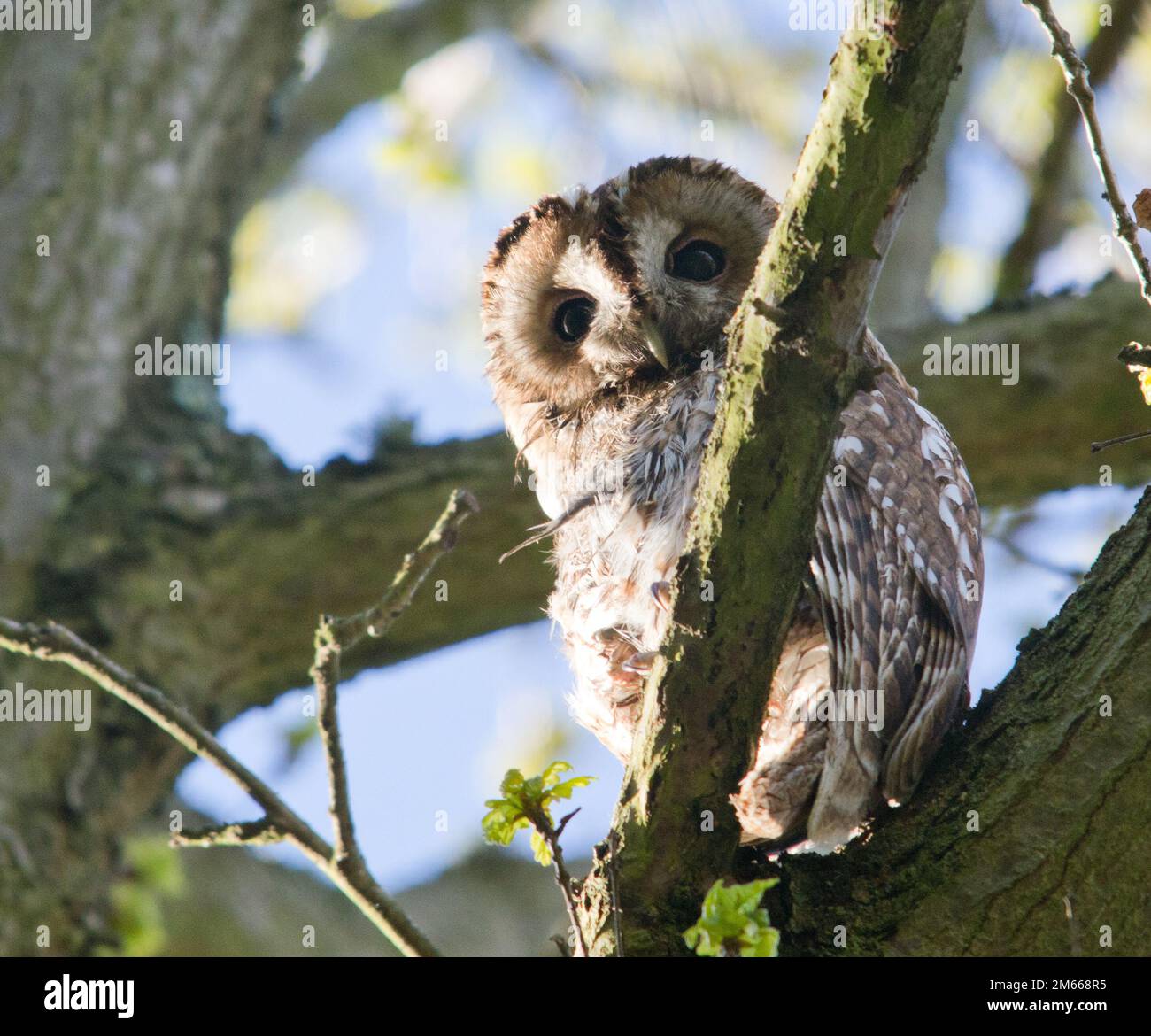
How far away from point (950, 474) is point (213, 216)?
3.44 metres

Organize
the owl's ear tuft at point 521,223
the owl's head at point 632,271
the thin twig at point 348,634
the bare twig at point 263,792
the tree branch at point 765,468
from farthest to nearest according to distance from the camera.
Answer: the owl's ear tuft at point 521,223 → the owl's head at point 632,271 → the bare twig at point 263,792 → the thin twig at point 348,634 → the tree branch at point 765,468

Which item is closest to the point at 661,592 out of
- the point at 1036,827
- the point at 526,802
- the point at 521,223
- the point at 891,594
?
the point at 891,594

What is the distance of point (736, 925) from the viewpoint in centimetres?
177

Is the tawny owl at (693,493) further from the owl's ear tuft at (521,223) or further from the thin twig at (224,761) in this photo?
the thin twig at (224,761)

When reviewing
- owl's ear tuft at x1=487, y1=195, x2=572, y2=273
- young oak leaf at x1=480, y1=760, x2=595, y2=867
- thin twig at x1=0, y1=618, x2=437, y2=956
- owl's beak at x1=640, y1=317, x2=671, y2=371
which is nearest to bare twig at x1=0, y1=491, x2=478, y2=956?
thin twig at x1=0, y1=618, x2=437, y2=956

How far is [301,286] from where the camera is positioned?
981cm

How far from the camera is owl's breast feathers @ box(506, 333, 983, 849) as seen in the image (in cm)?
250

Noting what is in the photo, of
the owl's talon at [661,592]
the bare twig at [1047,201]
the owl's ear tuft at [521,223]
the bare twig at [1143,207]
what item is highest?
the bare twig at [1047,201]

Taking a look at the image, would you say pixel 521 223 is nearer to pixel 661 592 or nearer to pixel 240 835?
pixel 661 592

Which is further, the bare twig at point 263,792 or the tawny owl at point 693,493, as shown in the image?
the tawny owl at point 693,493

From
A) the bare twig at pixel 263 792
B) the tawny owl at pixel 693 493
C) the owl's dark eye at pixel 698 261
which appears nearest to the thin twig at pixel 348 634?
the bare twig at pixel 263 792

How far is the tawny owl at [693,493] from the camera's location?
2545 mm

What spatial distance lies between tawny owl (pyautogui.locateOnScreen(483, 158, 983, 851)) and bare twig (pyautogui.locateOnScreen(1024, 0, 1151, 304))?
0.50m

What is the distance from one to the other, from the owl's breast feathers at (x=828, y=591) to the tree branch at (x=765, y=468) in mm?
139
